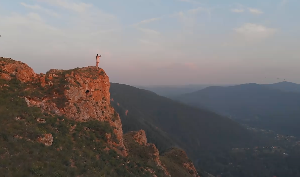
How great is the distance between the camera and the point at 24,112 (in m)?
18.1

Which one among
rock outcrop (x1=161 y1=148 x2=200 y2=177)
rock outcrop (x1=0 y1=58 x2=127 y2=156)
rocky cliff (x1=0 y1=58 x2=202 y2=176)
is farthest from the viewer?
rock outcrop (x1=161 y1=148 x2=200 y2=177)

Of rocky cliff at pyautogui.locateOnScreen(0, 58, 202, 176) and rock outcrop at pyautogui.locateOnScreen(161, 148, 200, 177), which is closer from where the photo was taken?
rocky cliff at pyautogui.locateOnScreen(0, 58, 202, 176)

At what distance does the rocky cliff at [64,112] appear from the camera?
1692cm

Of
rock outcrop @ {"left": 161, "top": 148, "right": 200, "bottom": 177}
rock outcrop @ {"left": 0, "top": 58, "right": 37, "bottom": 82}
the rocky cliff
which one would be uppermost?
rock outcrop @ {"left": 0, "top": 58, "right": 37, "bottom": 82}

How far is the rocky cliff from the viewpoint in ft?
55.5

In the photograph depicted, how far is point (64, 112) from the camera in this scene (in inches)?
870

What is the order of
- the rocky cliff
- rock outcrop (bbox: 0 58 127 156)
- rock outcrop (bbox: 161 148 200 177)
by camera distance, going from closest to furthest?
the rocky cliff < rock outcrop (bbox: 0 58 127 156) < rock outcrop (bbox: 161 148 200 177)

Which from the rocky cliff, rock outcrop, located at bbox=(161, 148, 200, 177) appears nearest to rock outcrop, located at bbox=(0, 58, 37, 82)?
the rocky cliff

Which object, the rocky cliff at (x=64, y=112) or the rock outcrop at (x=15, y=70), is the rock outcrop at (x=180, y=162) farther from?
the rock outcrop at (x=15, y=70)

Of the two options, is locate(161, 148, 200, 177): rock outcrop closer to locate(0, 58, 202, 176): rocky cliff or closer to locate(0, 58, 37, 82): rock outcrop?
locate(0, 58, 202, 176): rocky cliff

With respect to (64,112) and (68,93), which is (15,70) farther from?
(64,112)

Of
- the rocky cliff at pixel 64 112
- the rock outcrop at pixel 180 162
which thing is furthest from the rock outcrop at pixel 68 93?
the rock outcrop at pixel 180 162

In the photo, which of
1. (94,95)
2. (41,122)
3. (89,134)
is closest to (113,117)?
(94,95)

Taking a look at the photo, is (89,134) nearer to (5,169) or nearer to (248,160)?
(5,169)
